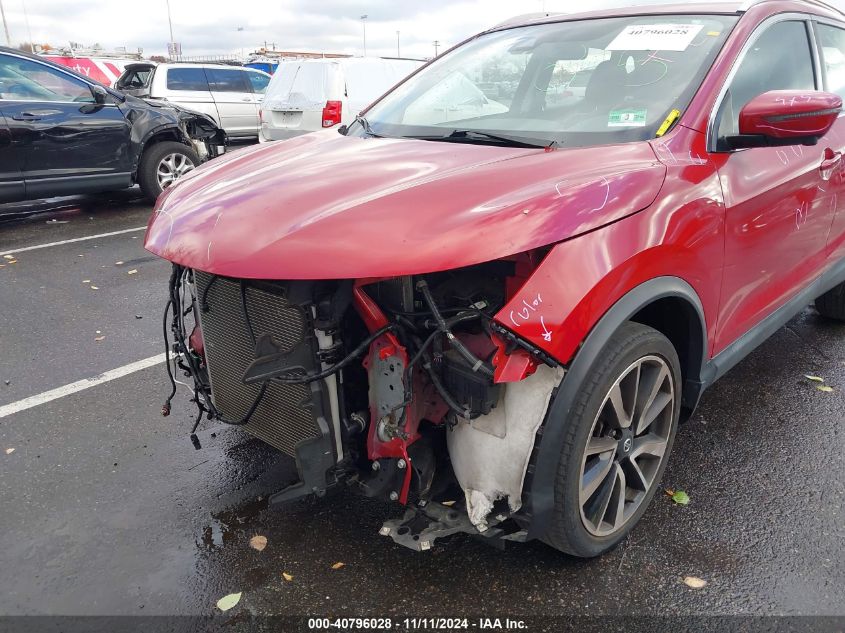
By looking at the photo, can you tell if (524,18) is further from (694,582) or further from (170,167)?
(170,167)

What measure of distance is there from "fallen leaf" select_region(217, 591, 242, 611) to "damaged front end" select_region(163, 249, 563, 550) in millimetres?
376

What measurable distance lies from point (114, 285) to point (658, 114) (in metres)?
4.56

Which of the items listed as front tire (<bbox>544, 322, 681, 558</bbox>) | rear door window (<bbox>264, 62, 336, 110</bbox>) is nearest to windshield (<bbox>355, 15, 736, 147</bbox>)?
front tire (<bbox>544, 322, 681, 558</bbox>)

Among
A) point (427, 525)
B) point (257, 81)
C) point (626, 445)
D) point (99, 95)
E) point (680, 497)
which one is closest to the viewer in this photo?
point (427, 525)

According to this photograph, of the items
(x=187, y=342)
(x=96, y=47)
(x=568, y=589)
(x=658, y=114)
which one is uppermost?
(x=96, y=47)

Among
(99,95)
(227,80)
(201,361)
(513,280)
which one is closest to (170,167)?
(99,95)

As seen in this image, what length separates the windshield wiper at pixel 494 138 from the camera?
2.49 m

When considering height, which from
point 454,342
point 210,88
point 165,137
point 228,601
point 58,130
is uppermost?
point 210,88

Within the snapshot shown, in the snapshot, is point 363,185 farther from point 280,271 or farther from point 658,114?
point 658,114

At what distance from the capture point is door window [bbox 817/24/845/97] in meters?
3.43

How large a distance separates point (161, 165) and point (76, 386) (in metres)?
5.25

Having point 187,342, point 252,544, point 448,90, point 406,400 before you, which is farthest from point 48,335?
point 406,400

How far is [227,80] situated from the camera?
1411 centimetres

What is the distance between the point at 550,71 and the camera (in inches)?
118
